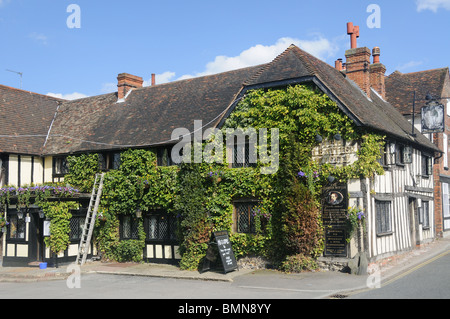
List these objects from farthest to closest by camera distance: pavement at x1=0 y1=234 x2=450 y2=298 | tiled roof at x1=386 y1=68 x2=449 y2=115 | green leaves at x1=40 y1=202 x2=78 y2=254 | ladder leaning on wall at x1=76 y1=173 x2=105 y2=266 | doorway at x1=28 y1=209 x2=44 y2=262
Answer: tiled roof at x1=386 y1=68 x2=449 y2=115 < doorway at x1=28 y1=209 x2=44 y2=262 < ladder leaning on wall at x1=76 y1=173 x2=105 y2=266 < green leaves at x1=40 y1=202 x2=78 y2=254 < pavement at x1=0 y1=234 x2=450 y2=298

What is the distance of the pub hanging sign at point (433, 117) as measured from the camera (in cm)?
1870

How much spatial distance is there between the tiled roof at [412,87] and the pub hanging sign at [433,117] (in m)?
4.95

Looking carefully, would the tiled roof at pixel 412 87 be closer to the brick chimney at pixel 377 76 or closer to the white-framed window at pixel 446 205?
the brick chimney at pixel 377 76

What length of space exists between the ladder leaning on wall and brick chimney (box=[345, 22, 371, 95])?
11.2 metres

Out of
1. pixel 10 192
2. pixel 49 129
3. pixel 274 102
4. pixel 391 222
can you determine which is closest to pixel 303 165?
pixel 274 102

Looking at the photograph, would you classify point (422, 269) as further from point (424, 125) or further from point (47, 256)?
point (47, 256)

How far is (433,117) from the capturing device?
18.9 metres

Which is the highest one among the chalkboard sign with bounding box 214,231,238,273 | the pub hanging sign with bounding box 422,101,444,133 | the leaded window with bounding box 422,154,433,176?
the pub hanging sign with bounding box 422,101,444,133

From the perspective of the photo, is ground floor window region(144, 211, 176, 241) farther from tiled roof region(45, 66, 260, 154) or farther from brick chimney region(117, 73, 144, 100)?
brick chimney region(117, 73, 144, 100)

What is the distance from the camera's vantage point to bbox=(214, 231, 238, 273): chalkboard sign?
573 inches

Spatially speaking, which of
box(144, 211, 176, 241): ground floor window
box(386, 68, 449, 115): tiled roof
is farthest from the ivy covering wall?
box(386, 68, 449, 115): tiled roof

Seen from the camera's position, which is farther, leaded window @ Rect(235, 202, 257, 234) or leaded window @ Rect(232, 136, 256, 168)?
leaded window @ Rect(232, 136, 256, 168)

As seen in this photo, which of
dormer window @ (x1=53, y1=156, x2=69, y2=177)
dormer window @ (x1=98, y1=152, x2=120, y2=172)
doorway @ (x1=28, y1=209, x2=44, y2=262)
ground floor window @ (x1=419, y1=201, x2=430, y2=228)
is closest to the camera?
doorway @ (x1=28, y1=209, x2=44, y2=262)
